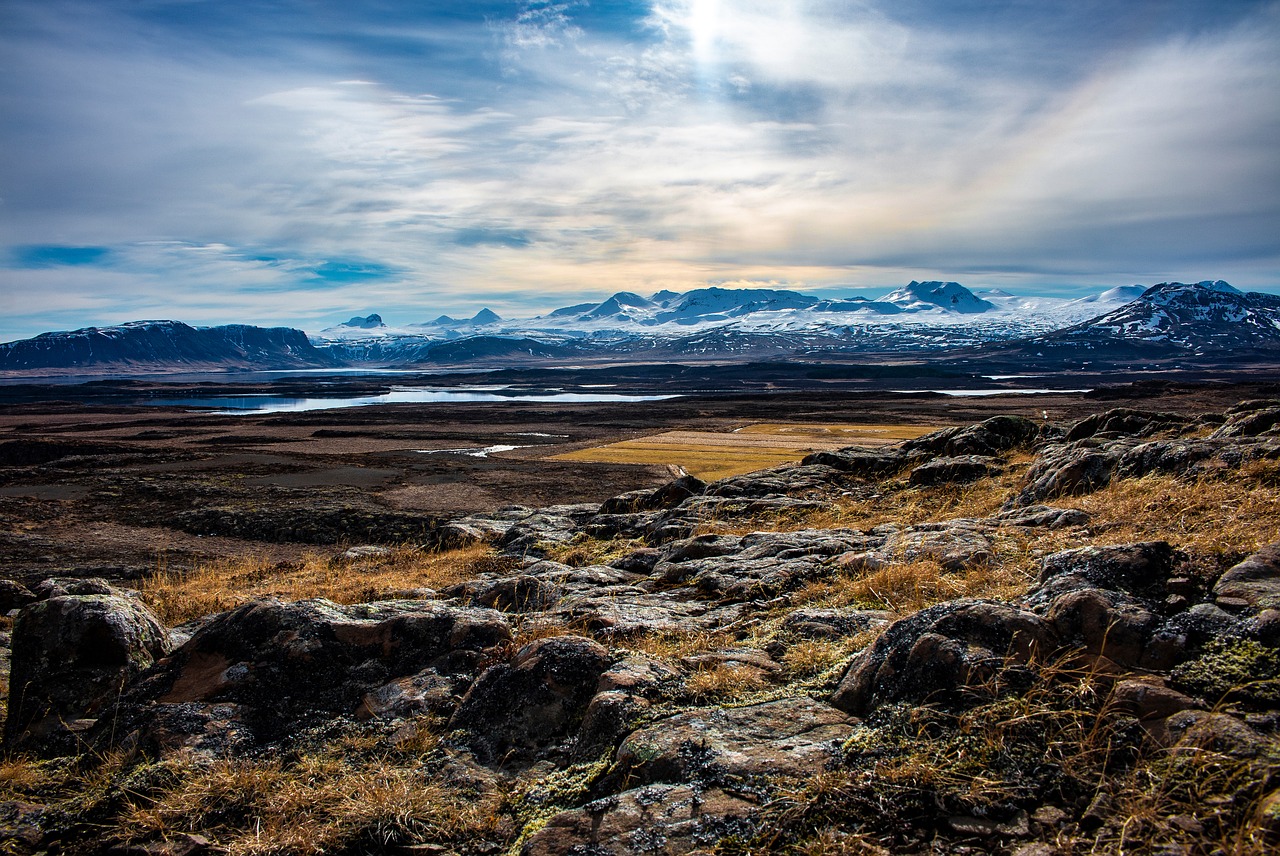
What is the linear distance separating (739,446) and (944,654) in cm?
5384

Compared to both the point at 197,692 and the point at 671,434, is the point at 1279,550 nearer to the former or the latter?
the point at 197,692

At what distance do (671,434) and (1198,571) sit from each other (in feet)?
211

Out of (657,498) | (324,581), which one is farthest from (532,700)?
(657,498)

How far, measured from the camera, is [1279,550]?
4594mm

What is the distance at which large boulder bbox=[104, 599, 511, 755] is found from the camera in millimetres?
5145

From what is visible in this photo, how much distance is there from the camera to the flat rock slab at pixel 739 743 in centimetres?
368

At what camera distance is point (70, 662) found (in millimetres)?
6062

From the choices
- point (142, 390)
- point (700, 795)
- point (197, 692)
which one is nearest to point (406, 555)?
point (197, 692)

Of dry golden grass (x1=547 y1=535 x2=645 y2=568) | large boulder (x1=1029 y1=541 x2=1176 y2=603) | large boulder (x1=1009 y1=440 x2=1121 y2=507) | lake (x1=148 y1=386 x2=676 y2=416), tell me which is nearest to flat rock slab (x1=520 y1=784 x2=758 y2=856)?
large boulder (x1=1029 y1=541 x2=1176 y2=603)

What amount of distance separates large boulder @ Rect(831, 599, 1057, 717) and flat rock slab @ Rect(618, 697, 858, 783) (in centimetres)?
28

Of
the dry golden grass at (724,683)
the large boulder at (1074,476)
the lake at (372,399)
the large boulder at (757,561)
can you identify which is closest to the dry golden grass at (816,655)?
the dry golden grass at (724,683)

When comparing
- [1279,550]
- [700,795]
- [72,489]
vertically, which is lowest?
[72,489]

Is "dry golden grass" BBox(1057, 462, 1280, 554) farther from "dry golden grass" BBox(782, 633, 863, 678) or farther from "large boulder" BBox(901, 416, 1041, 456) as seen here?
"large boulder" BBox(901, 416, 1041, 456)

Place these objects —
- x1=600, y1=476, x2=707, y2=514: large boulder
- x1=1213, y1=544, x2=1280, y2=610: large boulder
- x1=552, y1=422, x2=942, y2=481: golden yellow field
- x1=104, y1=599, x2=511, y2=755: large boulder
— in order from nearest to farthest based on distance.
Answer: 1. x1=1213, y1=544, x2=1280, y2=610: large boulder
2. x1=104, y1=599, x2=511, y2=755: large boulder
3. x1=600, y1=476, x2=707, y2=514: large boulder
4. x1=552, y1=422, x2=942, y2=481: golden yellow field
